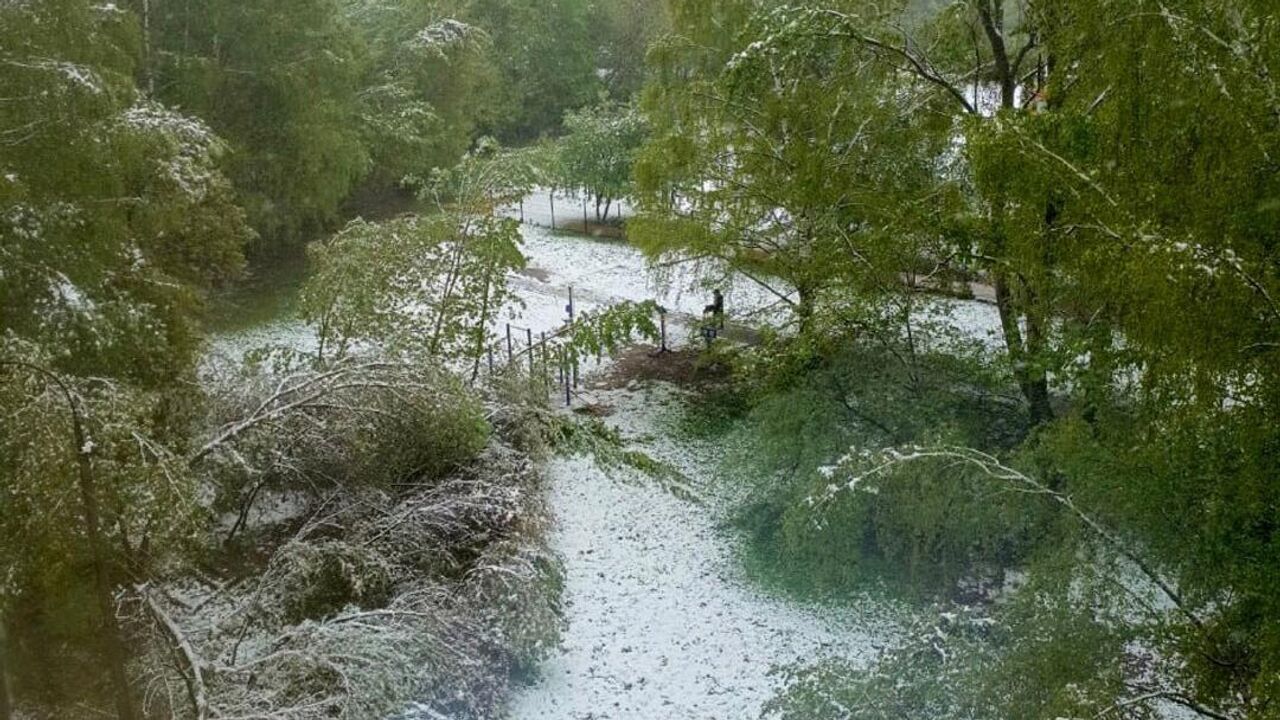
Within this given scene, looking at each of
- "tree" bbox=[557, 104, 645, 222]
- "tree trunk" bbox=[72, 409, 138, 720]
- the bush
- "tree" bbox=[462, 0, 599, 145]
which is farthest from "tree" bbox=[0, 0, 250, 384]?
"tree" bbox=[462, 0, 599, 145]

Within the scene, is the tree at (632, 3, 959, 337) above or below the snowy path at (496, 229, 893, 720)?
above

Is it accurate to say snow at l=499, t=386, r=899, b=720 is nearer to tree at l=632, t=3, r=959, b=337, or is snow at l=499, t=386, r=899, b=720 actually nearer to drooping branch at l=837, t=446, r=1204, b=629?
drooping branch at l=837, t=446, r=1204, b=629

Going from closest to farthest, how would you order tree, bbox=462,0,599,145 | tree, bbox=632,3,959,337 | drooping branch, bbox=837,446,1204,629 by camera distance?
drooping branch, bbox=837,446,1204,629 → tree, bbox=632,3,959,337 → tree, bbox=462,0,599,145

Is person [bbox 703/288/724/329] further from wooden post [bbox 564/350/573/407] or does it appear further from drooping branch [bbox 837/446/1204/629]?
drooping branch [bbox 837/446/1204/629]

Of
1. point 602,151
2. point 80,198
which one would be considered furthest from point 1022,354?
point 602,151

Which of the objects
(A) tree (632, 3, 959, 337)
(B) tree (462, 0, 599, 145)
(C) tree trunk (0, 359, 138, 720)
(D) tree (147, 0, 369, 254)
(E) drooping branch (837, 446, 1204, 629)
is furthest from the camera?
(B) tree (462, 0, 599, 145)

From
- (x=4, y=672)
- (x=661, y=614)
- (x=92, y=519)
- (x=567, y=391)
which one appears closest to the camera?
(x=92, y=519)

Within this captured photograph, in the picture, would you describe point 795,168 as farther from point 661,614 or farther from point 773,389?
point 661,614

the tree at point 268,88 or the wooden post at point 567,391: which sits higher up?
the tree at point 268,88

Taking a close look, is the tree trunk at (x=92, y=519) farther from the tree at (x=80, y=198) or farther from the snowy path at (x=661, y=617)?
the snowy path at (x=661, y=617)

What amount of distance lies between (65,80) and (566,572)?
625 centimetres

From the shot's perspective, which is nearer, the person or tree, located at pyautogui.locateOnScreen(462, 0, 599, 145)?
the person

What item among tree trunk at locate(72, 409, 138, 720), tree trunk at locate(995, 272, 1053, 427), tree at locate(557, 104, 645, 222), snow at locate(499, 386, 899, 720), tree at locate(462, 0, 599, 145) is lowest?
snow at locate(499, 386, 899, 720)

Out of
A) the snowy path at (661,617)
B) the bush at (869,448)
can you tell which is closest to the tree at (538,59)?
the snowy path at (661,617)
